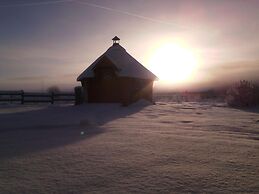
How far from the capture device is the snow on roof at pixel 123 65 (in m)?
22.8

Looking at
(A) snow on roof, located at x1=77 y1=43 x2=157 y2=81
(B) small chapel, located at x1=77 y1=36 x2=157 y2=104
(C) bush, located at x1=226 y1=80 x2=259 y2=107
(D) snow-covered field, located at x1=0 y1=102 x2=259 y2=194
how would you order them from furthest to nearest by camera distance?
(C) bush, located at x1=226 y1=80 x2=259 y2=107
(A) snow on roof, located at x1=77 y1=43 x2=157 y2=81
(B) small chapel, located at x1=77 y1=36 x2=157 y2=104
(D) snow-covered field, located at x1=0 y1=102 x2=259 y2=194

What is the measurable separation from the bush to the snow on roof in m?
7.50

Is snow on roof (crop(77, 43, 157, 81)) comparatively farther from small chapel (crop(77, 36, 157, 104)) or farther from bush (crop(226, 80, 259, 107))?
bush (crop(226, 80, 259, 107))

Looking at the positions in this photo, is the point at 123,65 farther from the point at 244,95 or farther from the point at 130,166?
the point at 130,166

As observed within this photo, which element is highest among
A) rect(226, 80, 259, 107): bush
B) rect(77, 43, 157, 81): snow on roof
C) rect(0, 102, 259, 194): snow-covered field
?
rect(77, 43, 157, 81): snow on roof

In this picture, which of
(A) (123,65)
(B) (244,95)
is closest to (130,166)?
(A) (123,65)

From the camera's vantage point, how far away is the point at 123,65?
23.6m

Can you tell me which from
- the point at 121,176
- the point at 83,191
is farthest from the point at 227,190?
the point at 83,191

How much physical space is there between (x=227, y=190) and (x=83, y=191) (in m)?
1.71

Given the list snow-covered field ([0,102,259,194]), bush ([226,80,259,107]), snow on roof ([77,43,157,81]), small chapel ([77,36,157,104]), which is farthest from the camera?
bush ([226,80,259,107])

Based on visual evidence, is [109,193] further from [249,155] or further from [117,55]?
[117,55]

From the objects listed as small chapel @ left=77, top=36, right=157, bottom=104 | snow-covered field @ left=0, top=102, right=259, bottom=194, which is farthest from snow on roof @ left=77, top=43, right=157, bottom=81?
snow-covered field @ left=0, top=102, right=259, bottom=194

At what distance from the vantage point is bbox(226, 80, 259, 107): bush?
26125mm

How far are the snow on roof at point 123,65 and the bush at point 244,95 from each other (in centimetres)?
750
